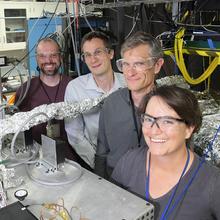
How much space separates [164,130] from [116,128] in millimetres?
460

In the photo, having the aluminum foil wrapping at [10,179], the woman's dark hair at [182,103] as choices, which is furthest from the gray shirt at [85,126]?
the aluminum foil wrapping at [10,179]

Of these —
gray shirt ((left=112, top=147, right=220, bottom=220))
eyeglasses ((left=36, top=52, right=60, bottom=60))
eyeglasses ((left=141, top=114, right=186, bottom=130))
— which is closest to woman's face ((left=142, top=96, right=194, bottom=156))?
eyeglasses ((left=141, top=114, right=186, bottom=130))

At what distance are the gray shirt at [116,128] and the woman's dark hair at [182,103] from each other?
1.10ft

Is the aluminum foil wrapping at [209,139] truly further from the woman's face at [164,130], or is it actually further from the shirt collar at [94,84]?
the shirt collar at [94,84]

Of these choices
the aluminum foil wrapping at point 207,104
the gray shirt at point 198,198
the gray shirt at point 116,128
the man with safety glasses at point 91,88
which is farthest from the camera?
the man with safety glasses at point 91,88

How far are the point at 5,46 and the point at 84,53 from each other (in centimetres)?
275

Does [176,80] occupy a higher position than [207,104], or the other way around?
[176,80]

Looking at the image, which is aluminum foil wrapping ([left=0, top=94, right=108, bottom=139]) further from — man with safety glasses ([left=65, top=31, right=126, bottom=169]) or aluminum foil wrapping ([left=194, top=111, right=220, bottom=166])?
aluminum foil wrapping ([left=194, top=111, right=220, bottom=166])

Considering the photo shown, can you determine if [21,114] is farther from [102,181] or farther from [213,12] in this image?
[213,12]

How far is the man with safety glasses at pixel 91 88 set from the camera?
63.3 inches

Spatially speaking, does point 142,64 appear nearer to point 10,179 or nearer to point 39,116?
point 39,116

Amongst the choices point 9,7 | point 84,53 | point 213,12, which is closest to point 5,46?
point 9,7

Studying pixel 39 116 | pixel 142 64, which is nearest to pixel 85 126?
pixel 142 64

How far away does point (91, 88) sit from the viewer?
→ 1671mm
